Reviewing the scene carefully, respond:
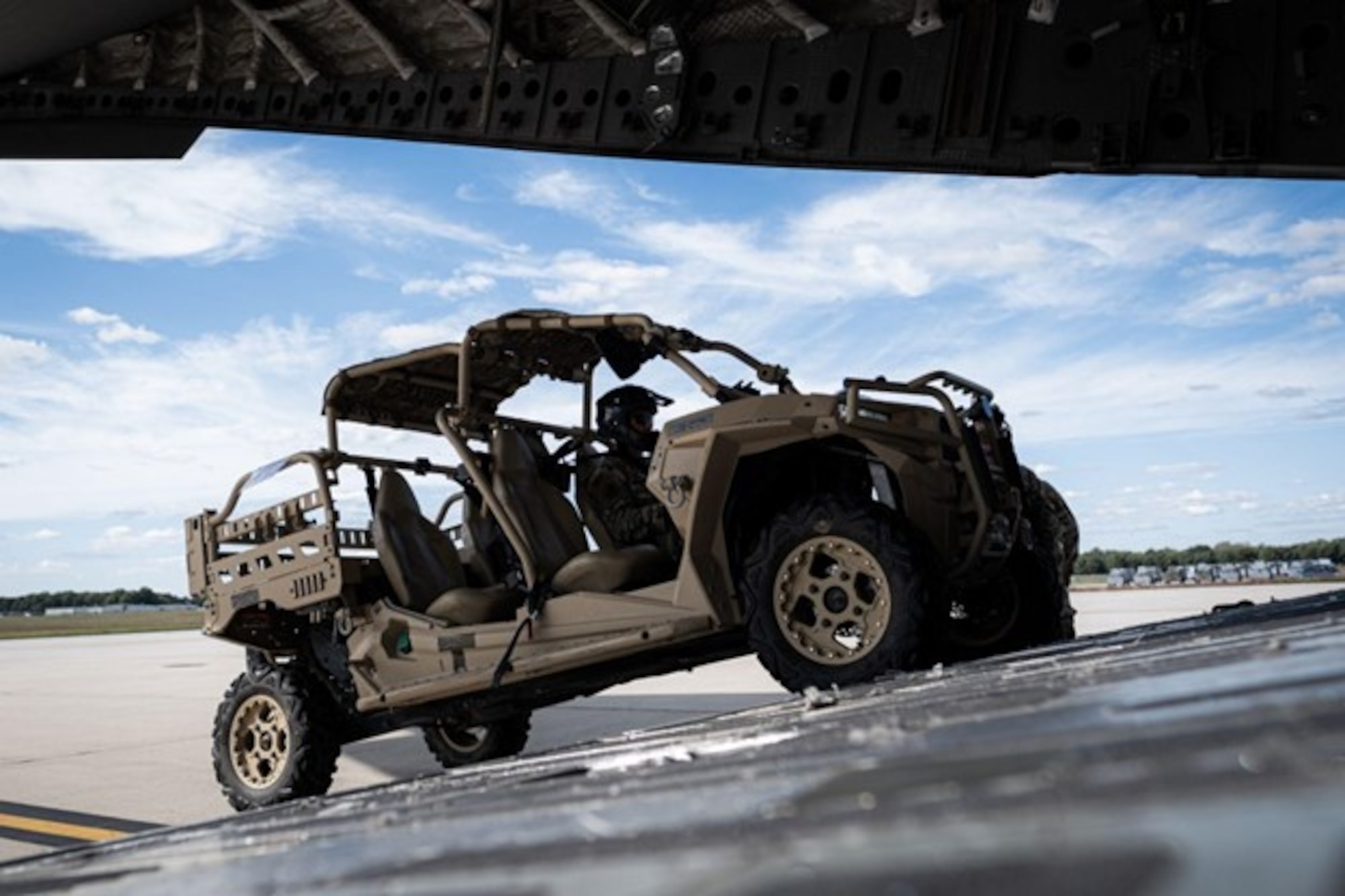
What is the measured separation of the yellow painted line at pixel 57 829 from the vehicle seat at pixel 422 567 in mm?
2142

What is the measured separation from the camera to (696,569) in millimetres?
6141

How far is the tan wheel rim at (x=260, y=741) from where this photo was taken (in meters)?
7.30

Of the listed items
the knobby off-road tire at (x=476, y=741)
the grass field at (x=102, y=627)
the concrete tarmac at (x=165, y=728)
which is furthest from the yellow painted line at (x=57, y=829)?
the grass field at (x=102, y=627)

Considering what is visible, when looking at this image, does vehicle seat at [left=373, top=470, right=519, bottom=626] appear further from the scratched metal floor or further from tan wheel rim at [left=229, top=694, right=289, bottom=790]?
the scratched metal floor

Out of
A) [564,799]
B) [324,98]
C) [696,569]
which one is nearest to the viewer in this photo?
[564,799]

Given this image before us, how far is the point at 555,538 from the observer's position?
716 cm

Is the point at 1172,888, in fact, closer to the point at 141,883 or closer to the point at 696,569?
the point at 141,883

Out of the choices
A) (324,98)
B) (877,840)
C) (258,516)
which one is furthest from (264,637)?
(324,98)

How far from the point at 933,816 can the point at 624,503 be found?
687cm

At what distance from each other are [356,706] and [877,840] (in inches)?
276

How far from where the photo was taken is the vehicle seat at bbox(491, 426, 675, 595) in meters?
6.66

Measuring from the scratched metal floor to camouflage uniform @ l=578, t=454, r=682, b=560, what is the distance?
5751 mm

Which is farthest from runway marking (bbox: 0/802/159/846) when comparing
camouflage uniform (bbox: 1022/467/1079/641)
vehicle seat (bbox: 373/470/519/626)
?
camouflage uniform (bbox: 1022/467/1079/641)

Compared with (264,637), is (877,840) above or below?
above
